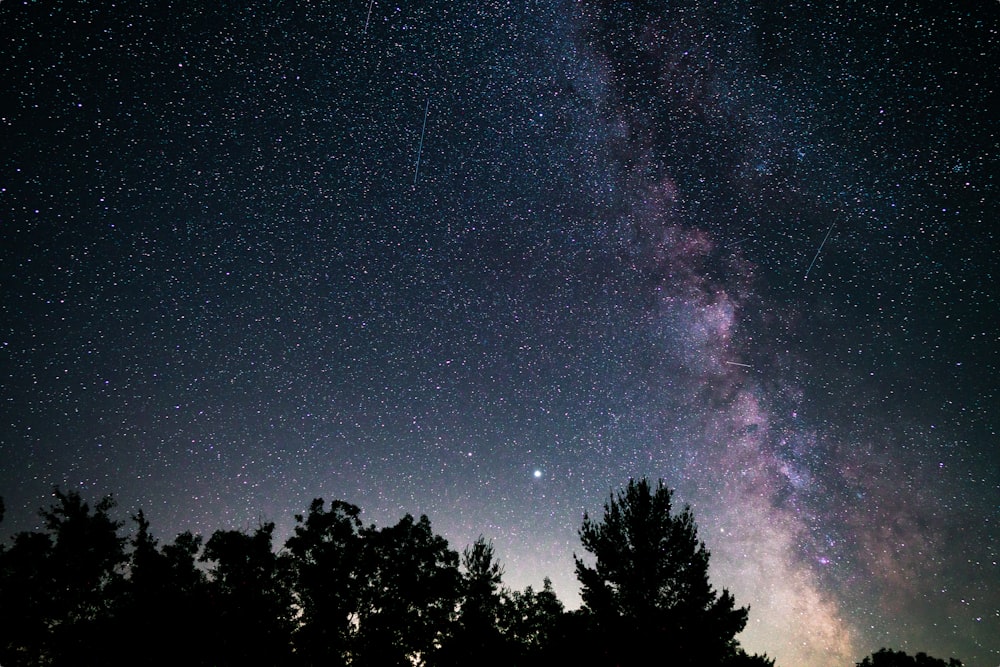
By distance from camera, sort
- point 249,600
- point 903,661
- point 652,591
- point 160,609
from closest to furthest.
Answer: point 652,591 < point 160,609 < point 249,600 < point 903,661

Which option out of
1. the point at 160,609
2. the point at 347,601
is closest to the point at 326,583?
the point at 347,601

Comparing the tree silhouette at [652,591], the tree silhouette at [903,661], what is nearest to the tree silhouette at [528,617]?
the tree silhouette at [652,591]

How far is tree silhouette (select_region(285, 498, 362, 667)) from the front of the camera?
18688mm

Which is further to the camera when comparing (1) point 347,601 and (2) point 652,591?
(1) point 347,601

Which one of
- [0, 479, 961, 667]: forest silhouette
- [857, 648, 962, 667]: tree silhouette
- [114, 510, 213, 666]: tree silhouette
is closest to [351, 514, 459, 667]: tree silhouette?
[0, 479, 961, 667]: forest silhouette

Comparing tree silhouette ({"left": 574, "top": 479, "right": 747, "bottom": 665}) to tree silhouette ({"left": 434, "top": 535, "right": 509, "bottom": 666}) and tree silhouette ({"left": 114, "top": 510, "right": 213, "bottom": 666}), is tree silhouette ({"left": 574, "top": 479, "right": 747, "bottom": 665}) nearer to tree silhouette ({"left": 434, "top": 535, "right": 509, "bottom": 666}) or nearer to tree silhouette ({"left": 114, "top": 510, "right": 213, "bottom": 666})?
tree silhouette ({"left": 434, "top": 535, "right": 509, "bottom": 666})

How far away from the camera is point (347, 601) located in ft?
64.4

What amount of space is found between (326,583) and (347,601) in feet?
4.24

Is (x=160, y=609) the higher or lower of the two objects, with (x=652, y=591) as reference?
lower

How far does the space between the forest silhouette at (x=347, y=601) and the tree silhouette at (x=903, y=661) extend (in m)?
29.1

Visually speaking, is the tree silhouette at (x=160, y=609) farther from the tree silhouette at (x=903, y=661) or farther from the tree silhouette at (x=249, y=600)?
the tree silhouette at (x=903, y=661)

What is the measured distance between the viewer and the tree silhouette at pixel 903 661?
29.8 m

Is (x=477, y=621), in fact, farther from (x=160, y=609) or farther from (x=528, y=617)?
(x=160, y=609)

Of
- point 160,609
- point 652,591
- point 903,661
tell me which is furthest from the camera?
point 903,661
